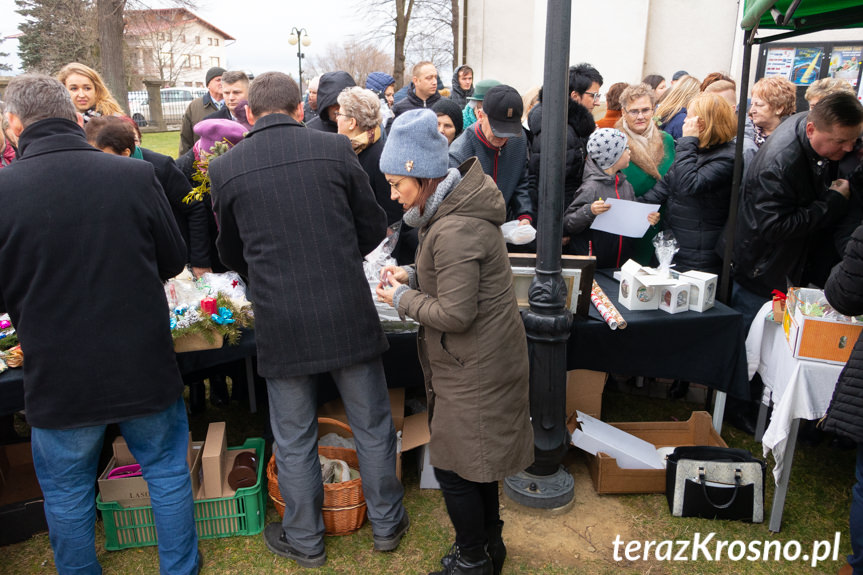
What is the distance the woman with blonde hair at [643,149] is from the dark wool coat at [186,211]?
8.09ft

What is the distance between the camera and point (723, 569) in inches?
99.9

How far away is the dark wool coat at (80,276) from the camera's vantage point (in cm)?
192

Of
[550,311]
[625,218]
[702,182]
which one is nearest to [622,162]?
[625,218]

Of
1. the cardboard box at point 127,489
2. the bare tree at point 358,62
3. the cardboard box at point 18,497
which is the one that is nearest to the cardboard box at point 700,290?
the cardboard box at point 127,489

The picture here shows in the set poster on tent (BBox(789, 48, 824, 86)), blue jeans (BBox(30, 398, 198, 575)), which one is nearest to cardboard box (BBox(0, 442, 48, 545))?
blue jeans (BBox(30, 398, 198, 575))

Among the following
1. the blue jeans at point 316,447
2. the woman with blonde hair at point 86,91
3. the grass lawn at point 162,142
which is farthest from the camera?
the grass lawn at point 162,142

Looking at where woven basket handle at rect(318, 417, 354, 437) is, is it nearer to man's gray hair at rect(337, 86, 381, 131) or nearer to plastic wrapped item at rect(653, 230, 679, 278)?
man's gray hair at rect(337, 86, 381, 131)

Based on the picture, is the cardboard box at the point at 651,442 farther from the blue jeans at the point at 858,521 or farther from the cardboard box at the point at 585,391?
the blue jeans at the point at 858,521

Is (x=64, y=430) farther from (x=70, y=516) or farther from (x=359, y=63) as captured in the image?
(x=359, y=63)

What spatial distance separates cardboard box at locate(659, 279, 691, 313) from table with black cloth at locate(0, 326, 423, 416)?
4.13ft

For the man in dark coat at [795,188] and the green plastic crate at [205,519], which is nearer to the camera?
the green plastic crate at [205,519]

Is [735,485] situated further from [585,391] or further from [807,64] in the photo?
[807,64]

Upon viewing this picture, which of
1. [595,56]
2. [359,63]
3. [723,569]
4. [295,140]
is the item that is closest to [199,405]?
[295,140]

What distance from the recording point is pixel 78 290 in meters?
1.99
